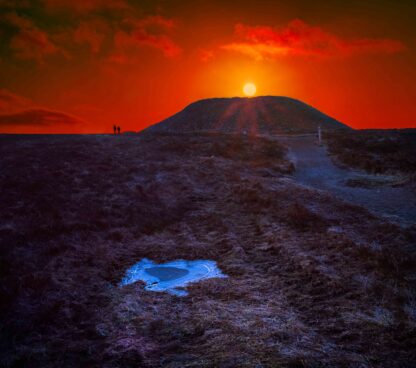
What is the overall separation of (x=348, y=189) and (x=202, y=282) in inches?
615

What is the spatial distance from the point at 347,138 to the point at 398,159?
15333 millimetres

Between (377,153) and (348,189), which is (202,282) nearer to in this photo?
(348,189)

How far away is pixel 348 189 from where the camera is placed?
2331cm

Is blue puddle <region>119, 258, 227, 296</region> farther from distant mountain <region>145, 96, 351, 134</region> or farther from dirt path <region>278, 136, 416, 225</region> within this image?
distant mountain <region>145, 96, 351, 134</region>

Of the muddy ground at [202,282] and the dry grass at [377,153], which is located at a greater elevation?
the dry grass at [377,153]

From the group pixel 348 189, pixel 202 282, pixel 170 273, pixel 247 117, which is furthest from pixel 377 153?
pixel 247 117

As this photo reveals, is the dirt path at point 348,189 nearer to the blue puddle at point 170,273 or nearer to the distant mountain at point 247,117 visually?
the blue puddle at point 170,273

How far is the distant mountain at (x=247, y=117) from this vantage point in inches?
3436

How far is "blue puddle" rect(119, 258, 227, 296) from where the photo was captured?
11198 millimetres

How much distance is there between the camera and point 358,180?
2547 cm

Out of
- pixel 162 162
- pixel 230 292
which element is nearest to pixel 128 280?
pixel 230 292

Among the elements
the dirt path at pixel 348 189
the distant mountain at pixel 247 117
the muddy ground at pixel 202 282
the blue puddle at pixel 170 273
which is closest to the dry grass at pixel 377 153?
the dirt path at pixel 348 189

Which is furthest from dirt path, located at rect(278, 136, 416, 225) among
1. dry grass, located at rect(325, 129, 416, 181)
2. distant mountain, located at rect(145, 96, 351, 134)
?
distant mountain, located at rect(145, 96, 351, 134)

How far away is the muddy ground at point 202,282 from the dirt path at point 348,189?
5.99 feet
